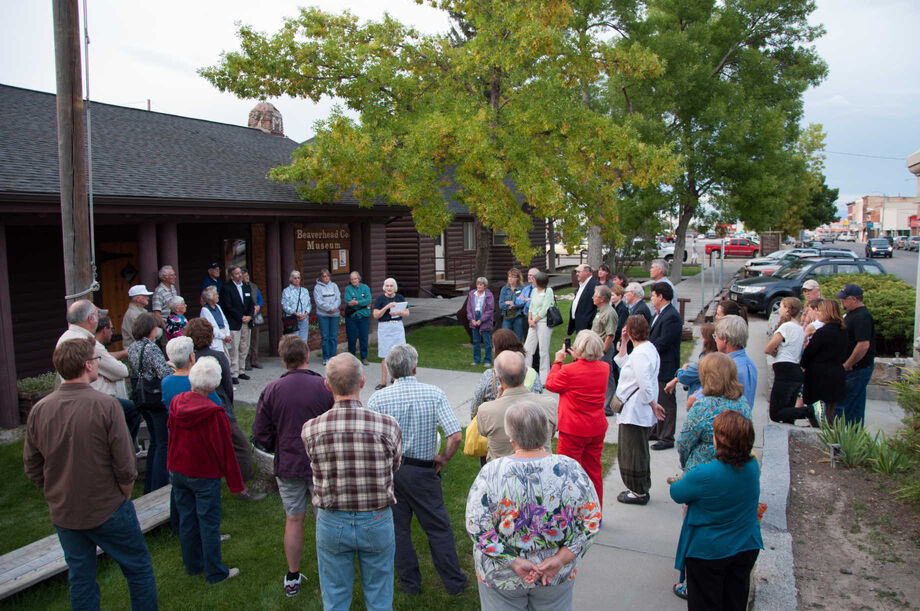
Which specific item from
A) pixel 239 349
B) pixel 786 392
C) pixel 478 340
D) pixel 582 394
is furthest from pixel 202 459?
pixel 478 340

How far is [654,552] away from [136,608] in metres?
3.59

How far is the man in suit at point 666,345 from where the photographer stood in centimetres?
691

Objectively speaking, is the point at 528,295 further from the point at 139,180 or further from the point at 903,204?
the point at 903,204

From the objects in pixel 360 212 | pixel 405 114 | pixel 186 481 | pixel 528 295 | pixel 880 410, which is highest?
pixel 405 114

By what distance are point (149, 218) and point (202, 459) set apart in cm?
650

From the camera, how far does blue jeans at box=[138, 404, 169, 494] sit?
554 centimetres

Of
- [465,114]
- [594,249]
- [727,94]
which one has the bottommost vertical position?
[594,249]

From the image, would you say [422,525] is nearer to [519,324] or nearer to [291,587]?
[291,587]

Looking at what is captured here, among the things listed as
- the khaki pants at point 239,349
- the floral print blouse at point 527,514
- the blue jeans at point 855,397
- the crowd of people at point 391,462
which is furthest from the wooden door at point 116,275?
the blue jeans at point 855,397

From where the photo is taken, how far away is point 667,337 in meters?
6.91

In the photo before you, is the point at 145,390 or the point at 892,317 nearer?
the point at 145,390

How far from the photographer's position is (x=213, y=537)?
14.7ft

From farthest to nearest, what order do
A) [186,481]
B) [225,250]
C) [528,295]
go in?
1. [225,250]
2. [528,295]
3. [186,481]

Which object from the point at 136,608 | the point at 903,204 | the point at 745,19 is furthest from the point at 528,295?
the point at 903,204
